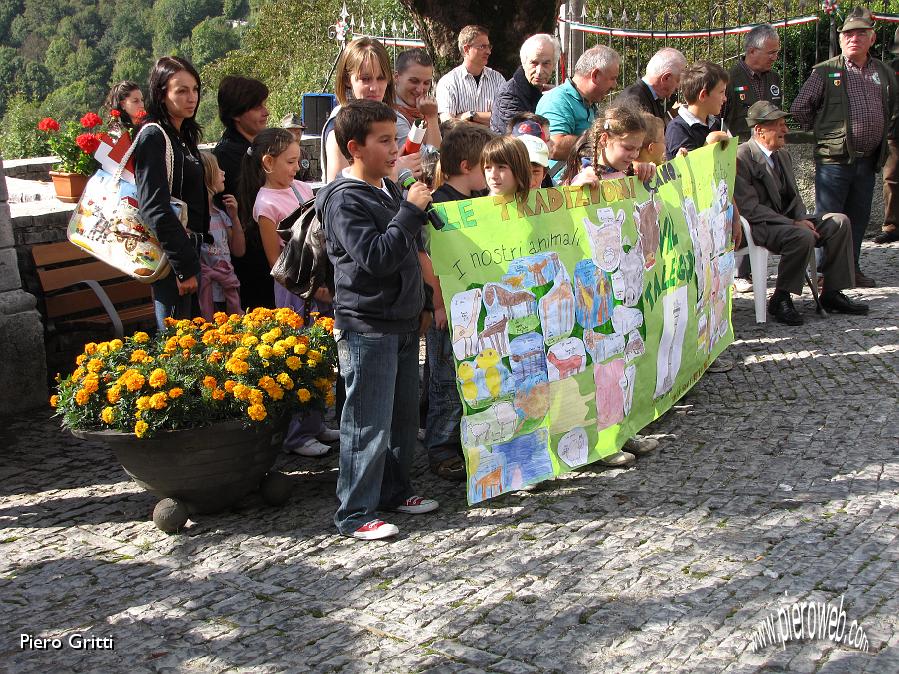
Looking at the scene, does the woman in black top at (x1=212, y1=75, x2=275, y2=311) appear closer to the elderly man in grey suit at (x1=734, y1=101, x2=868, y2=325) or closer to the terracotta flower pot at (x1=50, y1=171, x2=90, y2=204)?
the terracotta flower pot at (x1=50, y1=171, x2=90, y2=204)

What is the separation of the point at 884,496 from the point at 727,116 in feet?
18.4

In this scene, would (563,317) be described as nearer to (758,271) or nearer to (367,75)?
(367,75)

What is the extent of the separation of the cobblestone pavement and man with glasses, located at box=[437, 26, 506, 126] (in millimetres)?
3428

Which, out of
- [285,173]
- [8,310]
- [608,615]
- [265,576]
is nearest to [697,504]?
[608,615]

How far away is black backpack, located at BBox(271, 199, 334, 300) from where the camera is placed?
477cm

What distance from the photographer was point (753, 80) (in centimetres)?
935

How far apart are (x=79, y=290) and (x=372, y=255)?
3.77 m

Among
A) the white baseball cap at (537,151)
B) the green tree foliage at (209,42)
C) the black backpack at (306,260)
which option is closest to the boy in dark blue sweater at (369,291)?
the black backpack at (306,260)

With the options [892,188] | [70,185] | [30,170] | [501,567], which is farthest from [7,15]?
[501,567]

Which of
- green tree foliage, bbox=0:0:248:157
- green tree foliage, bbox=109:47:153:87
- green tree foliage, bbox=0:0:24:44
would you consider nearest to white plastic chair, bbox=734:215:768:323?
green tree foliage, bbox=0:0:248:157

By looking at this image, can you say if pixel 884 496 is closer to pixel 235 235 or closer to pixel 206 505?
pixel 206 505

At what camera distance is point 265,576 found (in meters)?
4.12

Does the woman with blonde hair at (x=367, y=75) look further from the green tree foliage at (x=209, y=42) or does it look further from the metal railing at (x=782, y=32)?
the green tree foliage at (x=209, y=42)

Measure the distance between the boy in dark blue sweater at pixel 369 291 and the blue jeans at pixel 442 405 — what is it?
603 millimetres
